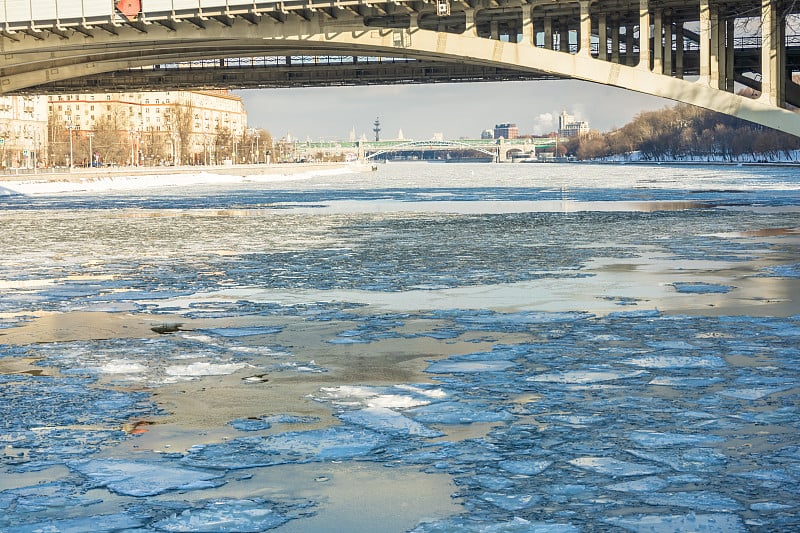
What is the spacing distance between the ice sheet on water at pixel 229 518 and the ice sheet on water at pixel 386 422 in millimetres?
1504

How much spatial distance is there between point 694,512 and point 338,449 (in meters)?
1.94

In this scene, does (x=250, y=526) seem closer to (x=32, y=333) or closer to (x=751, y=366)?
(x=751, y=366)

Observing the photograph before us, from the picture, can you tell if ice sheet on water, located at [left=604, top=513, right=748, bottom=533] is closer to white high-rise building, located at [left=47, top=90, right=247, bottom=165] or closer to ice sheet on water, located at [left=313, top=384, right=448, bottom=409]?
ice sheet on water, located at [left=313, top=384, right=448, bottom=409]

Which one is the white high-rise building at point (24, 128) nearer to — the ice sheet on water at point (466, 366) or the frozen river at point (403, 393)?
the frozen river at point (403, 393)

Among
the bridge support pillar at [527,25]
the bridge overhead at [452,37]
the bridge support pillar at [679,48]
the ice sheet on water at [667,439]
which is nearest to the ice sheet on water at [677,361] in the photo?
the ice sheet on water at [667,439]

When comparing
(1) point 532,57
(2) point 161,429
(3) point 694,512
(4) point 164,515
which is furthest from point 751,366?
(1) point 532,57

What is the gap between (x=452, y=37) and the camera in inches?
1671

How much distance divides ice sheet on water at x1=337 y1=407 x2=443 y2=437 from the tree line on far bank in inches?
4823

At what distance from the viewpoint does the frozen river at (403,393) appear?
4992mm

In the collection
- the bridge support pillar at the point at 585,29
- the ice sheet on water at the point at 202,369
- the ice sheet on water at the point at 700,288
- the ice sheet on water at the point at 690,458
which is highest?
the bridge support pillar at the point at 585,29

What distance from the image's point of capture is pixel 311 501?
502cm

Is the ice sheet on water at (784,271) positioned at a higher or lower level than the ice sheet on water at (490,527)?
higher

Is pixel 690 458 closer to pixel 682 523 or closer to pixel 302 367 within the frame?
pixel 682 523

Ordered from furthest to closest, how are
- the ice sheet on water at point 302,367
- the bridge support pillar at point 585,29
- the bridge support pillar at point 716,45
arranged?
the bridge support pillar at point 585,29, the bridge support pillar at point 716,45, the ice sheet on water at point 302,367
